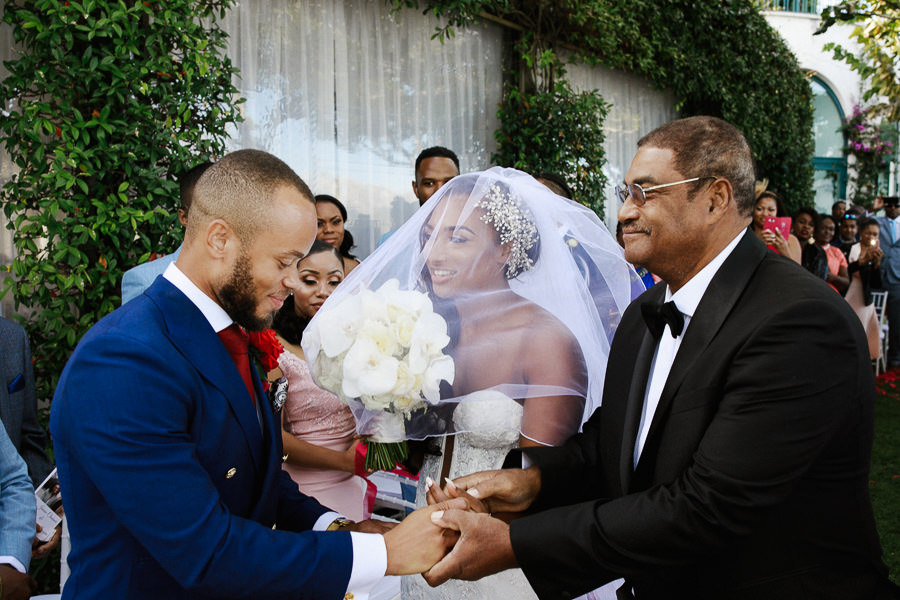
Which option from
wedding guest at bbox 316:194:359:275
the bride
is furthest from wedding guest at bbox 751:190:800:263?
the bride

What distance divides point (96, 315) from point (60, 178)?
804 mm

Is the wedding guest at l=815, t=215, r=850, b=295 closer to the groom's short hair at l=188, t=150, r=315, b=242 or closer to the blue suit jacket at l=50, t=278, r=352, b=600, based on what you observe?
the groom's short hair at l=188, t=150, r=315, b=242

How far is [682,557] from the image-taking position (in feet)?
6.14

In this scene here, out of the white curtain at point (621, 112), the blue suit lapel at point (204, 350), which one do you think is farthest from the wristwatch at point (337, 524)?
the white curtain at point (621, 112)

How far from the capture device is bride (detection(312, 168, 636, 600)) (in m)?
2.47

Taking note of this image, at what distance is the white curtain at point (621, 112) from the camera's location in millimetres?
9680

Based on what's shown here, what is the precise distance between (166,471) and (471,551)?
955 mm

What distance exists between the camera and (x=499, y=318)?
251 cm

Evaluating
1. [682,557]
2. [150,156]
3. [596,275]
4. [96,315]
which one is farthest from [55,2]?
[682,557]

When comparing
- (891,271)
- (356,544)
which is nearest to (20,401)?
(356,544)

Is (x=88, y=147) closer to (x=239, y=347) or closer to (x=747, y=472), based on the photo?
(x=239, y=347)

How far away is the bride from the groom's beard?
744mm

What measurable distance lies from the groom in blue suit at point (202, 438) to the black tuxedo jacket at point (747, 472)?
53 cm

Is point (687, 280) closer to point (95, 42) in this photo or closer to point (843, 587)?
point (843, 587)
